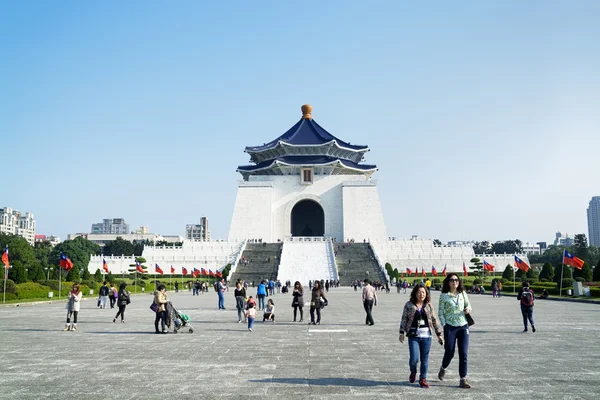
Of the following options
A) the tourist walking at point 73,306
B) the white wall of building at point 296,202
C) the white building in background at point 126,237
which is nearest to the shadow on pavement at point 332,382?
the tourist walking at point 73,306

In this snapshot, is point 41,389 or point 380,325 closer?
point 41,389

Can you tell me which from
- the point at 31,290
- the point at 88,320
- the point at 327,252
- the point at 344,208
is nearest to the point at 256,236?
the point at 344,208

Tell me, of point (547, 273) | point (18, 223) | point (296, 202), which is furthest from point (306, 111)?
point (18, 223)

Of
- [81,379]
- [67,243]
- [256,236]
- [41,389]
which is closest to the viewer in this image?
[41,389]

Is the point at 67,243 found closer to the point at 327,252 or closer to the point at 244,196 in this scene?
the point at 244,196

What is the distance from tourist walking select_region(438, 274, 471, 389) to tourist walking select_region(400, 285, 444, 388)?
0.12 m

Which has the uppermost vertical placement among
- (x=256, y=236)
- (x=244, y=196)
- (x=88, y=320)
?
(x=244, y=196)

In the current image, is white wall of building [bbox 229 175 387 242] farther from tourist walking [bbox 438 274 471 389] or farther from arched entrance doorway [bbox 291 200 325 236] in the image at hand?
tourist walking [bbox 438 274 471 389]

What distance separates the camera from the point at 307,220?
203ft

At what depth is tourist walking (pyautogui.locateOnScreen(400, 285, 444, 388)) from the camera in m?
6.00

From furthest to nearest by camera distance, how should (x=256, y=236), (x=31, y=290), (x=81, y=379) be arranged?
(x=256, y=236)
(x=31, y=290)
(x=81, y=379)

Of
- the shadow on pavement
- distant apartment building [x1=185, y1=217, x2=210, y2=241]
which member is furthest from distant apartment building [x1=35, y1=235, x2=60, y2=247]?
the shadow on pavement

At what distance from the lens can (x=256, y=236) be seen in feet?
175

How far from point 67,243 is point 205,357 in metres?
61.6
